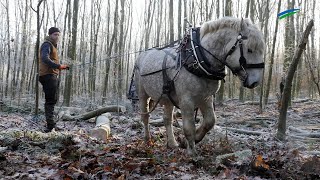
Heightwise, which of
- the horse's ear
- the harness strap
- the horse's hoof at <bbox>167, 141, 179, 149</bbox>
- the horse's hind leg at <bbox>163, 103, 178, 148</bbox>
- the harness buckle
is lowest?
the horse's hoof at <bbox>167, 141, 179, 149</bbox>

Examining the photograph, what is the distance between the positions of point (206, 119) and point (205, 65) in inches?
38.3

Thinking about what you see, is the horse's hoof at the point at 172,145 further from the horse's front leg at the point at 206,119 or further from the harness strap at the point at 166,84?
the harness strap at the point at 166,84

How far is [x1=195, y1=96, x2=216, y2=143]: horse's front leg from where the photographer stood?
474 centimetres

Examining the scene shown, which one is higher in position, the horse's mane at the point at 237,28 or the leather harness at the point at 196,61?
the horse's mane at the point at 237,28

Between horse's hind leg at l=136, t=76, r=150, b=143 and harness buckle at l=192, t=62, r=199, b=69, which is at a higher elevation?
harness buckle at l=192, t=62, r=199, b=69

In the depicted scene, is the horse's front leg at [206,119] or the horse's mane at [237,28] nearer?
the horse's mane at [237,28]

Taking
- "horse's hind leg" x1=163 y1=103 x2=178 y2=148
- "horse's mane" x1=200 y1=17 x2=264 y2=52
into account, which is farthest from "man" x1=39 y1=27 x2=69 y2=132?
"horse's mane" x1=200 y1=17 x2=264 y2=52

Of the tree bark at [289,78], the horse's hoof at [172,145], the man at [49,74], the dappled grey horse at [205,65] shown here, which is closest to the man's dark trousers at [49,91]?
the man at [49,74]

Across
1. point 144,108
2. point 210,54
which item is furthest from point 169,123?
point 210,54

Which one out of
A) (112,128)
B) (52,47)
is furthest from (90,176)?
(112,128)

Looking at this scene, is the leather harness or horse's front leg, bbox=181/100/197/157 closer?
the leather harness

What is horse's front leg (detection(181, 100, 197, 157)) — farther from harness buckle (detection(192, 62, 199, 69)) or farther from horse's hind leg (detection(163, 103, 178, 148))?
horse's hind leg (detection(163, 103, 178, 148))

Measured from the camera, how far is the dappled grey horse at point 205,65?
152 inches

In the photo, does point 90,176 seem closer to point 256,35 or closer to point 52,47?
point 256,35
